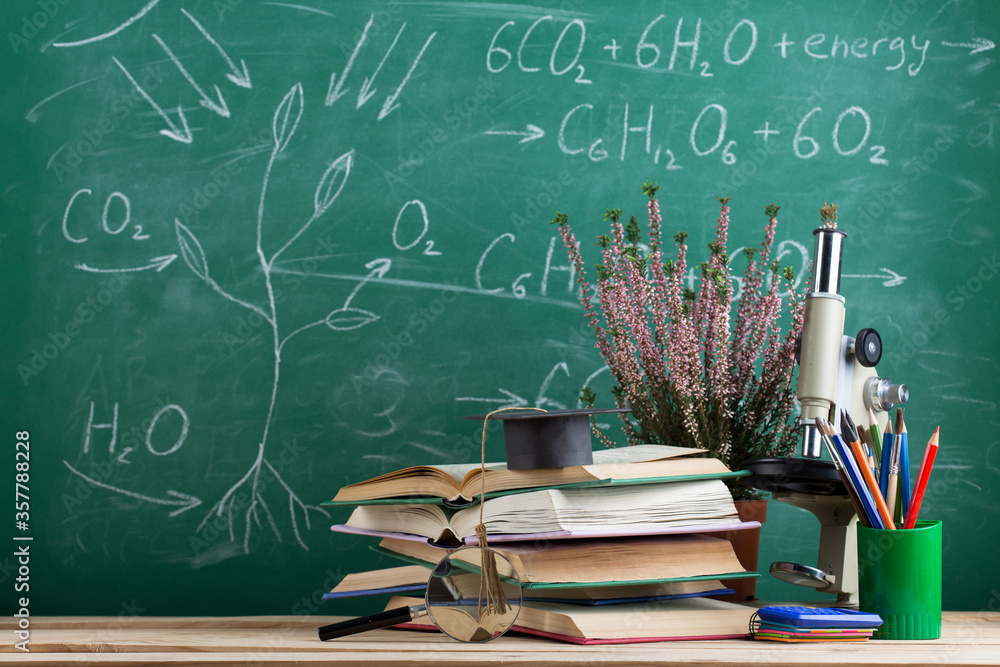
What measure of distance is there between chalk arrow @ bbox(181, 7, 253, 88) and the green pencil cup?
125 centimetres

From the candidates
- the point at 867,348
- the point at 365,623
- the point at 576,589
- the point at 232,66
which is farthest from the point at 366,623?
the point at 232,66

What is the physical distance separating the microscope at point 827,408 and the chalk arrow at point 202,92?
41.0 inches

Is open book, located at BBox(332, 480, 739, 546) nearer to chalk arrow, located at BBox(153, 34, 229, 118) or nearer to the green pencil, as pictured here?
the green pencil

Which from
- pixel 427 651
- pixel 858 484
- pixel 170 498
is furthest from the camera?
pixel 170 498

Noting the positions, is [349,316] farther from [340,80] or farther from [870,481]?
[870,481]

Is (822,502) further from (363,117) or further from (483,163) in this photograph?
(363,117)

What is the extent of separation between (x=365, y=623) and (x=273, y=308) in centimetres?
69

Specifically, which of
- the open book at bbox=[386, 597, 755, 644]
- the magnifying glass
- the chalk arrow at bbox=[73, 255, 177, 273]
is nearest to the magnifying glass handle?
the magnifying glass

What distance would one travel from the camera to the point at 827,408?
3.47 ft

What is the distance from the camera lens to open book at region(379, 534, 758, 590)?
88cm

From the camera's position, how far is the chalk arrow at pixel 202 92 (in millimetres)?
1435

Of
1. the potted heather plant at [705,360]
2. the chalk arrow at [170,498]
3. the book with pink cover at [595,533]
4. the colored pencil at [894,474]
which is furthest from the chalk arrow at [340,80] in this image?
the colored pencil at [894,474]

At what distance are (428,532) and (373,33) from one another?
944 mm

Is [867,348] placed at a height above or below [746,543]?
above
